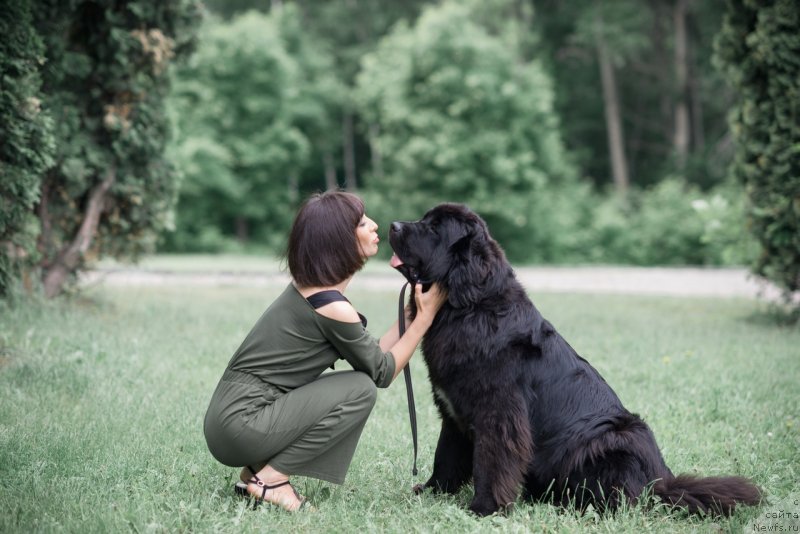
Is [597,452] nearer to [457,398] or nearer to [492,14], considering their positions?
[457,398]

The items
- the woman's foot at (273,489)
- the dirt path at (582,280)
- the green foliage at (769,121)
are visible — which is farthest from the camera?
the dirt path at (582,280)

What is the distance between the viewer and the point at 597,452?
3350mm

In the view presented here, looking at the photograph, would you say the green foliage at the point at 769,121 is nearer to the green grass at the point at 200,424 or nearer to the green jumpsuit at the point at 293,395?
the green grass at the point at 200,424

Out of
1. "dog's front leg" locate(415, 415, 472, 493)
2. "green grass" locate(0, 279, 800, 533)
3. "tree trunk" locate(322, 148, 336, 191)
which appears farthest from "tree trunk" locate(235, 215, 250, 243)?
"dog's front leg" locate(415, 415, 472, 493)

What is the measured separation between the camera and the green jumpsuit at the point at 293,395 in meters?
3.36

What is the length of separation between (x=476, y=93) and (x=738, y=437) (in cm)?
2102

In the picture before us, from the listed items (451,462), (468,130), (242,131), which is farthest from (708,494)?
(242,131)

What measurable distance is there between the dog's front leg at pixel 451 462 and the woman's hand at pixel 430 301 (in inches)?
23.0

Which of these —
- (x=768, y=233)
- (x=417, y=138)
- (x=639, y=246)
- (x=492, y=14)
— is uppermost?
(x=492, y=14)

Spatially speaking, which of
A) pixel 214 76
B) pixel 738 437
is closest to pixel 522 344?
pixel 738 437

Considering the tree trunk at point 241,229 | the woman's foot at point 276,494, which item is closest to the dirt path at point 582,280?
the woman's foot at point 276,494

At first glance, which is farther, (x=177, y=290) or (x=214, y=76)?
(x=214, y=76)

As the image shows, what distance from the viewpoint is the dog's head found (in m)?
3.51

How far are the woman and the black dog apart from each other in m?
0.18
